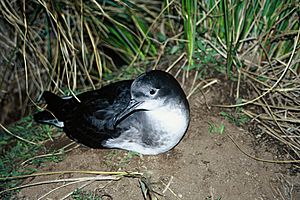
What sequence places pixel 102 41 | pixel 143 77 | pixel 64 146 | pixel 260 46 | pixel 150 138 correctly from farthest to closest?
pixel 102 41
pixel 260 46
pixel 64 146
pixel 150 138
pixel 143 77

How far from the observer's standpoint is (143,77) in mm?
2473

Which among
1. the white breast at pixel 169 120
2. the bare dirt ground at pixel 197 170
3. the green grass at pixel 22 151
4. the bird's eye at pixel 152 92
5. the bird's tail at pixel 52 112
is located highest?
the bird's eye at pixel 152 92

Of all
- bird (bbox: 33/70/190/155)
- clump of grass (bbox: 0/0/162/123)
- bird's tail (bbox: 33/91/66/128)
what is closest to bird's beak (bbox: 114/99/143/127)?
bird (bbox: 33/70/190/155)

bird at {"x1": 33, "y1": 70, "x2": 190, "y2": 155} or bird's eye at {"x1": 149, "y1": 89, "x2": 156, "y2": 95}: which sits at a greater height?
bird's eye at {"x1": 149, "y1": 89, "x2": 156, "y2": 95}

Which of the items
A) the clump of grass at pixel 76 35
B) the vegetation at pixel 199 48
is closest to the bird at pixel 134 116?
the vegetation at pixel 199 48

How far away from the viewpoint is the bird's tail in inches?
120

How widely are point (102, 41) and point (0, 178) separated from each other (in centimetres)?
163

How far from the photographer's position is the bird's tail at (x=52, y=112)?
3041 millimetres

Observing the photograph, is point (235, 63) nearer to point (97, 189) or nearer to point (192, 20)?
point (192, 20)

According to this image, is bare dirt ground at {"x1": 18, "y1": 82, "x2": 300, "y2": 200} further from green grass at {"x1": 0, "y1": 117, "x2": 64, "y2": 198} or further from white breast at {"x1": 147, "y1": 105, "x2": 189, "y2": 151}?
white breast at {"x1": 147, "y1": 105, "x2": 189, "y2": 151}

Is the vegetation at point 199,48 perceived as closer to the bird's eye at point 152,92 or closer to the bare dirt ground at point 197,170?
the bare dirt ground at point 197,170

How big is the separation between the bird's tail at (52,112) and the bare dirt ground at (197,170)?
291mm

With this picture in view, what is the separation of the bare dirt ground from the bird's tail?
291 millimetres

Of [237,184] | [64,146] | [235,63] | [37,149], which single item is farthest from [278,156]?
[37,149]
